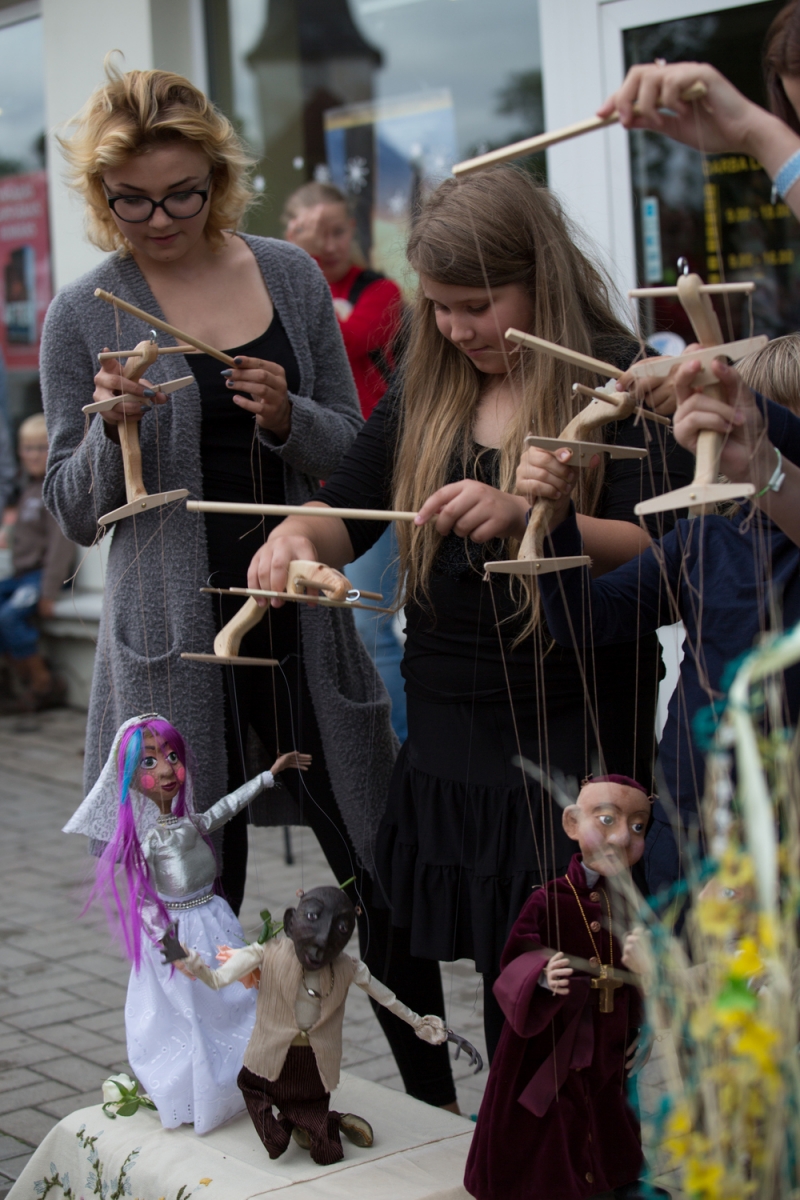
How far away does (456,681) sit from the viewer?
1845 mm

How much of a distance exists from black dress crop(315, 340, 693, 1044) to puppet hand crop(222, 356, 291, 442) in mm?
370

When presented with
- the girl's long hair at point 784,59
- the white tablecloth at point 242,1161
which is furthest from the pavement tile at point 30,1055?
the girl's long hair at point 784,59

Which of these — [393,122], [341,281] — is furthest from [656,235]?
[393,122]

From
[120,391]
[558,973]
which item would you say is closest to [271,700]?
[120,391]

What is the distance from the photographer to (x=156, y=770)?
6.11ft

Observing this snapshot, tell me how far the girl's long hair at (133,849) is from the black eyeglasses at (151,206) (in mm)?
780

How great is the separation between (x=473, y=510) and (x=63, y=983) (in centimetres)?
226

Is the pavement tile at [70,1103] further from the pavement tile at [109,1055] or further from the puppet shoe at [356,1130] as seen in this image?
the puppet shoe at [356,1130]

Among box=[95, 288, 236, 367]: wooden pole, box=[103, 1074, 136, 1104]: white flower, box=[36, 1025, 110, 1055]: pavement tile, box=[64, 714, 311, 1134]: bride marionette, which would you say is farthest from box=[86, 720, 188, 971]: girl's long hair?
box=[36, 1025, 110, 1055]: pavement tile

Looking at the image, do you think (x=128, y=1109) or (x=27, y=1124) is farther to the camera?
(x=27, y=1124)

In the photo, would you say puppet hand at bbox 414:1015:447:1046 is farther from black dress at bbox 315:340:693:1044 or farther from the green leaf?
the green leaf

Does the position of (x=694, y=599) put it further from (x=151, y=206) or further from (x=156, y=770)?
(x=151, y=206)

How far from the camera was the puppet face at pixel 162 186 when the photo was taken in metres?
1.92

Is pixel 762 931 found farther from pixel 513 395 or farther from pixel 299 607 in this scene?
pixel 299 607
